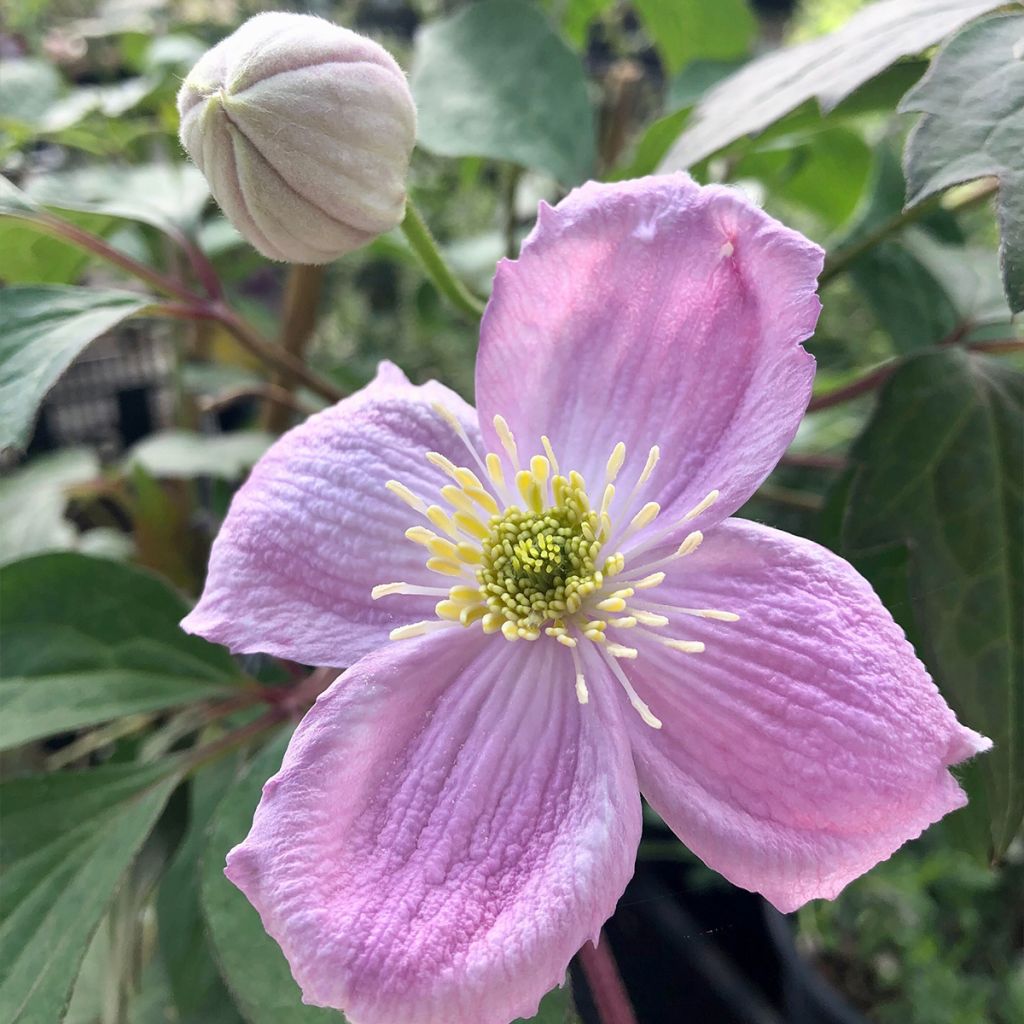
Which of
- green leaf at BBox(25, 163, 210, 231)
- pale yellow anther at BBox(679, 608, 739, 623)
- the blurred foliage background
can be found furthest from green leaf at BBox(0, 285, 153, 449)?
pale yellow anther at BBox(679, 608, 739, 623)

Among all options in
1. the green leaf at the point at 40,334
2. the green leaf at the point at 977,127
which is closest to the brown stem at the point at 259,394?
the green leaf at the point at 40,334

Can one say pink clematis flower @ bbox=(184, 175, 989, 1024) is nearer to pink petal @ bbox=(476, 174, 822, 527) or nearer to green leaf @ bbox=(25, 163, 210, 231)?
pink petal @ bbox=(476, 174, 822, 527)

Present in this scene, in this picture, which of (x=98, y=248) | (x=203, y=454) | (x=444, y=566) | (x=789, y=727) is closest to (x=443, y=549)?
(x=444, y=566)

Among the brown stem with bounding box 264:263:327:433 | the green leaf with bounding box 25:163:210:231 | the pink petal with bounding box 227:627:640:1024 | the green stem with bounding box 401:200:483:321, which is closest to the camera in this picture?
the pink petal with bounding box 227:627:640:1024

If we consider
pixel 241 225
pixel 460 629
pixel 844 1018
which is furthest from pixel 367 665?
pixel 844 1018

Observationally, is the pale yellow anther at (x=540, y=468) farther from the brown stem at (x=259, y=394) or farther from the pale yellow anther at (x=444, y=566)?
the brown stem at (x=259, y=394)
